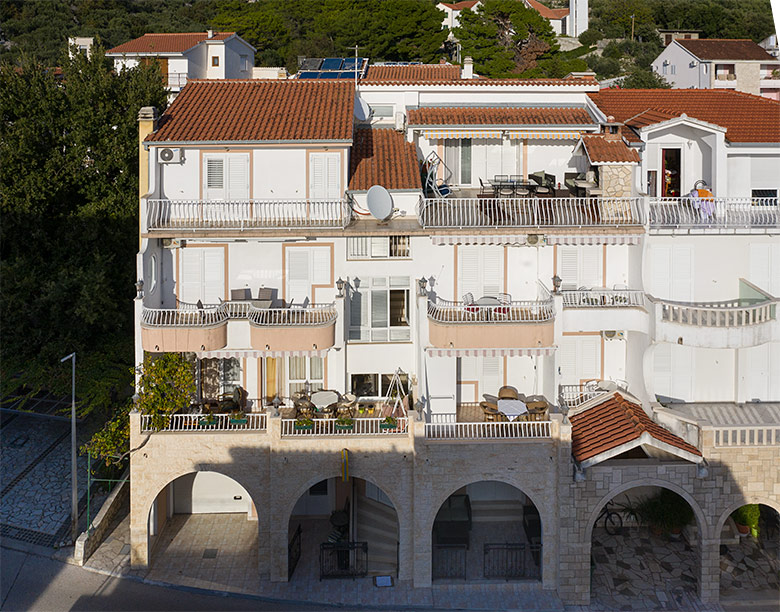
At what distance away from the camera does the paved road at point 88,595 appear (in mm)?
23312

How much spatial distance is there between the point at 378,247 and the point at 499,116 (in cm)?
659

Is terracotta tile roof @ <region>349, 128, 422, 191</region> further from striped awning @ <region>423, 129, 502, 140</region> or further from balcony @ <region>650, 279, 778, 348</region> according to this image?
balcony @ <region>650, 279, 778, 348</region>

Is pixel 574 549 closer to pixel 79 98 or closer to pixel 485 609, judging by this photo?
pixel 485 609

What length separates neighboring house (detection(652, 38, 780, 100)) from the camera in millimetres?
74562

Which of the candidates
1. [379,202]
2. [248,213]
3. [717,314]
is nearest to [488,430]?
[717,314]

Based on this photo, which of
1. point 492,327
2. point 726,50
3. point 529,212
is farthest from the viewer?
point 726,50

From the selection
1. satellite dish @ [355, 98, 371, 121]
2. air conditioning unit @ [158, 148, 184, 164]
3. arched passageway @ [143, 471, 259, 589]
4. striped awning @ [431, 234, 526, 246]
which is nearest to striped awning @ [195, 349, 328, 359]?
arched passageway @ [143, 471, 259, 589]

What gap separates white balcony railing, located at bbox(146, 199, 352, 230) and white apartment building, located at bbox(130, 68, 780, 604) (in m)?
0.07

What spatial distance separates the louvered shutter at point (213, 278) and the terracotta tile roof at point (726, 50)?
63.3 m

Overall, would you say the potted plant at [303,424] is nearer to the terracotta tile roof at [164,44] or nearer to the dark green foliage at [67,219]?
the dark green foliage at [67,219]

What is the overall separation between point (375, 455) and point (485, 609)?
17.9 feet

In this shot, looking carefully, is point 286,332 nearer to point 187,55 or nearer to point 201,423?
point 201,423

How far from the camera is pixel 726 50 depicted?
3002 inches

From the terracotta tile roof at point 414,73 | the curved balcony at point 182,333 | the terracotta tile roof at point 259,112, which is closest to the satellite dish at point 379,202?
the terracotta tile roof at point 259,112
